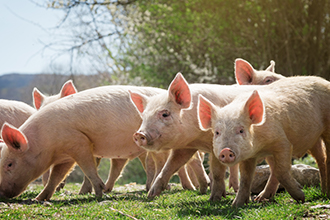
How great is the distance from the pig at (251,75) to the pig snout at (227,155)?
3088 mm

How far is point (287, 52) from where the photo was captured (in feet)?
37.3

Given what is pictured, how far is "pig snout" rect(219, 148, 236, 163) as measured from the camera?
373 centimetres

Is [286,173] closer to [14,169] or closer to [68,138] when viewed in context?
[68,138]

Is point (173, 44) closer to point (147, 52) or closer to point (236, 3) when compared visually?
point (147, 52)

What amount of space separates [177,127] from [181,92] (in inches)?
A: 16.7

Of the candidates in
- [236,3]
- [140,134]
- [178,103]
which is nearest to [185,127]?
[178,103]

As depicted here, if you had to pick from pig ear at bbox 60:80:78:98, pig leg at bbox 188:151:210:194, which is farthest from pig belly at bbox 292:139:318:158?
pig ear at bbox 60:80:78:98

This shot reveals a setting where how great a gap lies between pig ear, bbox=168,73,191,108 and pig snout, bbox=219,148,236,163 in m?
1.13

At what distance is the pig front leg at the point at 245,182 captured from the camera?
14.7ft

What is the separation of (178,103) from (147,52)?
10.2 m

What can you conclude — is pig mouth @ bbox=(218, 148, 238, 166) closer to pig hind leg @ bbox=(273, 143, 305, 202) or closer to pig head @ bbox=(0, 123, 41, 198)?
pig hind leg @ bbox=(273, 143, 305, 202)

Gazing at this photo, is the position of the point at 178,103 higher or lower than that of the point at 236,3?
lower

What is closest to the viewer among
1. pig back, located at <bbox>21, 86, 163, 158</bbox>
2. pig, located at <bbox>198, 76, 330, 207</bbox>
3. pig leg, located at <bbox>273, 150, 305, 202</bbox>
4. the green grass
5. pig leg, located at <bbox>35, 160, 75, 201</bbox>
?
the green grass

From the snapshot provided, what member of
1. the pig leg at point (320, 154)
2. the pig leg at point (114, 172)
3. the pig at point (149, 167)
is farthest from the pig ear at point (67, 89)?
the pig leg at point (320, 154)
